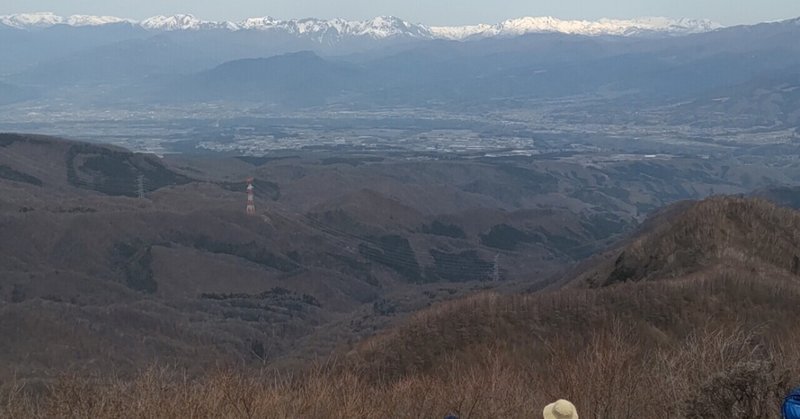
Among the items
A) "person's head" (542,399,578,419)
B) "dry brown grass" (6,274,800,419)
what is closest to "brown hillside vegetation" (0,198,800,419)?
"dry brown grass" (6,274,800,419)

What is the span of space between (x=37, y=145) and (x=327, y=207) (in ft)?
135

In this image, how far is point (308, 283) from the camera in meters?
65.8

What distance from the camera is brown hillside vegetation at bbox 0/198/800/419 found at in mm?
12953

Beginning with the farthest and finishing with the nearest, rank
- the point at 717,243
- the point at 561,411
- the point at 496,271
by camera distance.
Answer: the point at 496,271 < the point at 717,243 < the point at 561,411

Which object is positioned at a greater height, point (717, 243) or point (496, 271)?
point (717, 243)

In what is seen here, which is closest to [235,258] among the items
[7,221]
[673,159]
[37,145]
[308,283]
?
[308,283]

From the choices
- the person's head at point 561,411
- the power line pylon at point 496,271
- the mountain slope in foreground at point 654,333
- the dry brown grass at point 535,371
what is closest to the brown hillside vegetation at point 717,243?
the mountain slope in foreground at point 654,333

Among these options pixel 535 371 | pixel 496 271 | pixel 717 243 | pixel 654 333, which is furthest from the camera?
pixel 496 271

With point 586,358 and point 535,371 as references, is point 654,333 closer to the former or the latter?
point 535,371

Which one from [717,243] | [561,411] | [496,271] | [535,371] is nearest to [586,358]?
[535,371]

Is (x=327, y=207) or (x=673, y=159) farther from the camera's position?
(x=673, y=159)

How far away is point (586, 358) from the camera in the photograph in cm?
1727

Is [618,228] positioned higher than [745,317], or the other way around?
[745,317]

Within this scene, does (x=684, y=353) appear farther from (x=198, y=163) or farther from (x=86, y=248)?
(x=198, y=163)
